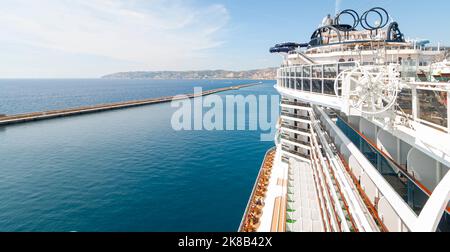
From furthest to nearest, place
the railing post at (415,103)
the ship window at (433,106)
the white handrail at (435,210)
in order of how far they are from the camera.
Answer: the railing post at (415,103), the ship window at (433,106), the white handrail at (435,210)

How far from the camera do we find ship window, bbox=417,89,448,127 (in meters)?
7.05

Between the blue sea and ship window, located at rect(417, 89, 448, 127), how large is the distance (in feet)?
58.8

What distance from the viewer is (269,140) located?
2126 inches

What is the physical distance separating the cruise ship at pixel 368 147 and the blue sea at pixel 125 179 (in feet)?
17.6

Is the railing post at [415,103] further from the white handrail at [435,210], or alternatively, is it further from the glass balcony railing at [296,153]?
the glass balcony railing at [296,153]

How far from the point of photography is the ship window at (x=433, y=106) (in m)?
7.05

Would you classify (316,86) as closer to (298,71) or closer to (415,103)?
(298,71)

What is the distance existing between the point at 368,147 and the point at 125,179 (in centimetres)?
2795

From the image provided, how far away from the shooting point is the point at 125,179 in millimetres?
31625

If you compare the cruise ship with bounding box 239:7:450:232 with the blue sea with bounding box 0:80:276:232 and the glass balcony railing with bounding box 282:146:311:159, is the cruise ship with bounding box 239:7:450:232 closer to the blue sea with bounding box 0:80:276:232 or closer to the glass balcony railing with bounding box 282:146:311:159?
the glass balcony railing with bounding box 282:146:311:159

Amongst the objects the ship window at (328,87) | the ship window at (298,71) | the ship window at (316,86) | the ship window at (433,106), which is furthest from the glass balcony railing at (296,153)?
the ship window at (433,106)
